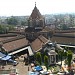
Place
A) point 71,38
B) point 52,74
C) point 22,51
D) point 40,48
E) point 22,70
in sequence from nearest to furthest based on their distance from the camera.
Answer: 1. point 52,74
2. point 22,70
3. point 40,48
4. point 22,51
5. point 71,38

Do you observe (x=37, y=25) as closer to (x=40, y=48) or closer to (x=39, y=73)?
(x=40, y=48)

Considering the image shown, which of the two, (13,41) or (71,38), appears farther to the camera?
(71,38)

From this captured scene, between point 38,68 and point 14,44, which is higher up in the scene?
point 14,44

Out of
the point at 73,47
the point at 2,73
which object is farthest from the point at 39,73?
the point at 73,47

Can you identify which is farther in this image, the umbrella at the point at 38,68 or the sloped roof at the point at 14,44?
the sloped roof at the point at 14,44

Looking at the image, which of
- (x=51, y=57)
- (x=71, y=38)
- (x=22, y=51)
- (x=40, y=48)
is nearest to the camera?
(x=51, y=57)

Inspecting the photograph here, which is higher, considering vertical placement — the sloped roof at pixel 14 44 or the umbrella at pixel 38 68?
the sloped roof at pixel 14 44

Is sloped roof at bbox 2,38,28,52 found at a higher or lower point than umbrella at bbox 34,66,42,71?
higher

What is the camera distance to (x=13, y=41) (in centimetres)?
4769

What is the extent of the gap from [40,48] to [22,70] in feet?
26.3

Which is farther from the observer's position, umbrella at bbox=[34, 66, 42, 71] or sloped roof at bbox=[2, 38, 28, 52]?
sloped roof at bbox=[2, 38, 28, 52]

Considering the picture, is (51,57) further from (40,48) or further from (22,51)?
(22,51)

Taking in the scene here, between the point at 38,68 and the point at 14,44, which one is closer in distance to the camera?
the point at 38,68

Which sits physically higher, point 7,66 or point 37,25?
point 37,25
